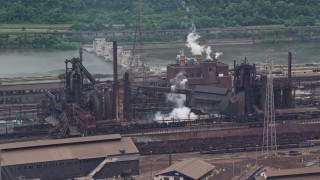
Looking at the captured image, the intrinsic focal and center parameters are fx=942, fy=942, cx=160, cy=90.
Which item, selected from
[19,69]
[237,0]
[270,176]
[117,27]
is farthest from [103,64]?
[270,176]

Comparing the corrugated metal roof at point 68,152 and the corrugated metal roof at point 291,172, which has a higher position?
the corrugated metal roof at point 68,152

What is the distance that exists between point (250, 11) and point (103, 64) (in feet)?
43.6

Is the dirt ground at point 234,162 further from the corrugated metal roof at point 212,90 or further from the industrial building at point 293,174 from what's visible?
the corrugated metal roof at point 212,90

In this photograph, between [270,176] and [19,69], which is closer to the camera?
[270,176]

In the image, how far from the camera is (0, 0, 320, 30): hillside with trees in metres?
42.9

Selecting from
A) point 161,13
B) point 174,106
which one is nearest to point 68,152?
point 174,106

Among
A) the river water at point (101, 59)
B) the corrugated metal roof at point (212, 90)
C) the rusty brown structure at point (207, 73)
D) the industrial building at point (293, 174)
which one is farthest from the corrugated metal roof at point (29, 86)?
the industrial building at point (293, 174)

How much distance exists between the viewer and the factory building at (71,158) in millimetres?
16422

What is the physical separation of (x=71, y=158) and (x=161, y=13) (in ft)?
96.0

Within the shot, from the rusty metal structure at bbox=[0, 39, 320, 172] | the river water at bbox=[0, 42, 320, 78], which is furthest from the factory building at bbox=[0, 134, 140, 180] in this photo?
the river water at bbox=[0, 42, 320, 78]

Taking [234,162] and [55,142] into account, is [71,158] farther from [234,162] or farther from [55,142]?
[234,162]

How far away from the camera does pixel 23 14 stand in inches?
1702

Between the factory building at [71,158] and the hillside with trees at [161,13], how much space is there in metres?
24.1

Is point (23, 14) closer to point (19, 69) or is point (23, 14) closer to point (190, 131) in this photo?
point (19, 69)
